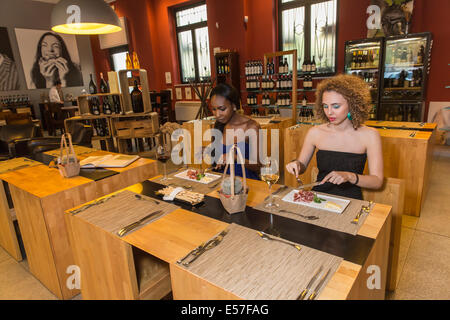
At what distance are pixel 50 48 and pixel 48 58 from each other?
1.10 ft

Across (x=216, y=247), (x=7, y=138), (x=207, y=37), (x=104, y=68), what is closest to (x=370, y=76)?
(x=207, y=37)

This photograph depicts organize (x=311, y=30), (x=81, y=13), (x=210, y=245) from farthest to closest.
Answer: (x=311, y=30) → (x=81, y=13) → (x=210, y=245)

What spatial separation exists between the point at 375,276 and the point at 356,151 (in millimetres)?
894

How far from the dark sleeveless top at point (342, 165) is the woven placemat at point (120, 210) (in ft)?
3.36

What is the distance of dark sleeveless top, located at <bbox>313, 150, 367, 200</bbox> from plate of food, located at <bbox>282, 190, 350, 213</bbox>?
378 mm

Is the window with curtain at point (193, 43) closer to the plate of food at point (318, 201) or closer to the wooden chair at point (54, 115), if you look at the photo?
the wooden chair at point (54, 115)

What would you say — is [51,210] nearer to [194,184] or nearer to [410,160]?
[194,184]

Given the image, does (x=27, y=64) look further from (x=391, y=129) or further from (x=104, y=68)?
(x=391, y=129)

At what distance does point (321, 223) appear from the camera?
1.19 meters

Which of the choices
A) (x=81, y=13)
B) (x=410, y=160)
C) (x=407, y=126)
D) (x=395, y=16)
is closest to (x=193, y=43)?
(x=395, y=16)

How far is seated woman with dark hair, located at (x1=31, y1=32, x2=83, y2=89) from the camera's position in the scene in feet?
30.9

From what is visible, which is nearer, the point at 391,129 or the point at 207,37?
the point at 391,129

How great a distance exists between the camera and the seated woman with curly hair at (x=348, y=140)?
5.58ft

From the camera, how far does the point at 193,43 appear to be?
25.8 feet
